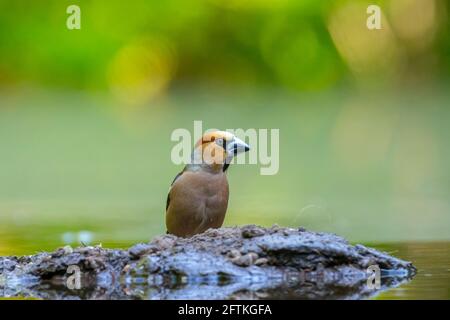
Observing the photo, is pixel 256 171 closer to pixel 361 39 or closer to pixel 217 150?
pixel 217 150

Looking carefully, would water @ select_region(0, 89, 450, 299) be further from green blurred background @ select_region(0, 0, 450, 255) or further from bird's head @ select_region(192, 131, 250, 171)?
bird's head @ select_region(192, 131, 250, 171)

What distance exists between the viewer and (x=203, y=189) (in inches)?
287

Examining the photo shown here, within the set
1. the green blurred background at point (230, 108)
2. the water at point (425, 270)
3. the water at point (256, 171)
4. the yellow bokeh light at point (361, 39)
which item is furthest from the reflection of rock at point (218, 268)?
the yellow bokeh light at point (361, 39)

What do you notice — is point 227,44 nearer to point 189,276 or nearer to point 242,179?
point 242,179

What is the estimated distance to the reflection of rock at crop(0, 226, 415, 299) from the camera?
5.80m

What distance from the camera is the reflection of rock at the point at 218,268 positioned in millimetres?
5805

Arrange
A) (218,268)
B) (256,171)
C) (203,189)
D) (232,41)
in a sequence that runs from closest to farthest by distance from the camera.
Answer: (218,268) → (203,189) → (256,171) → (232,41)

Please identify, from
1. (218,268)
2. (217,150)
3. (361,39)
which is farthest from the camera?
(361,39)

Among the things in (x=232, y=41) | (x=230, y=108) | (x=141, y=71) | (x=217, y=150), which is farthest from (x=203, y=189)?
(x=141, y=71)

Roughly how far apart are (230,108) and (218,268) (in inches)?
595

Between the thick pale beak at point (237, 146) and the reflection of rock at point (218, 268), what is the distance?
1.11 m

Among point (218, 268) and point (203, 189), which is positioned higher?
point (203, 189)

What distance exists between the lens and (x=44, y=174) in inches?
566
